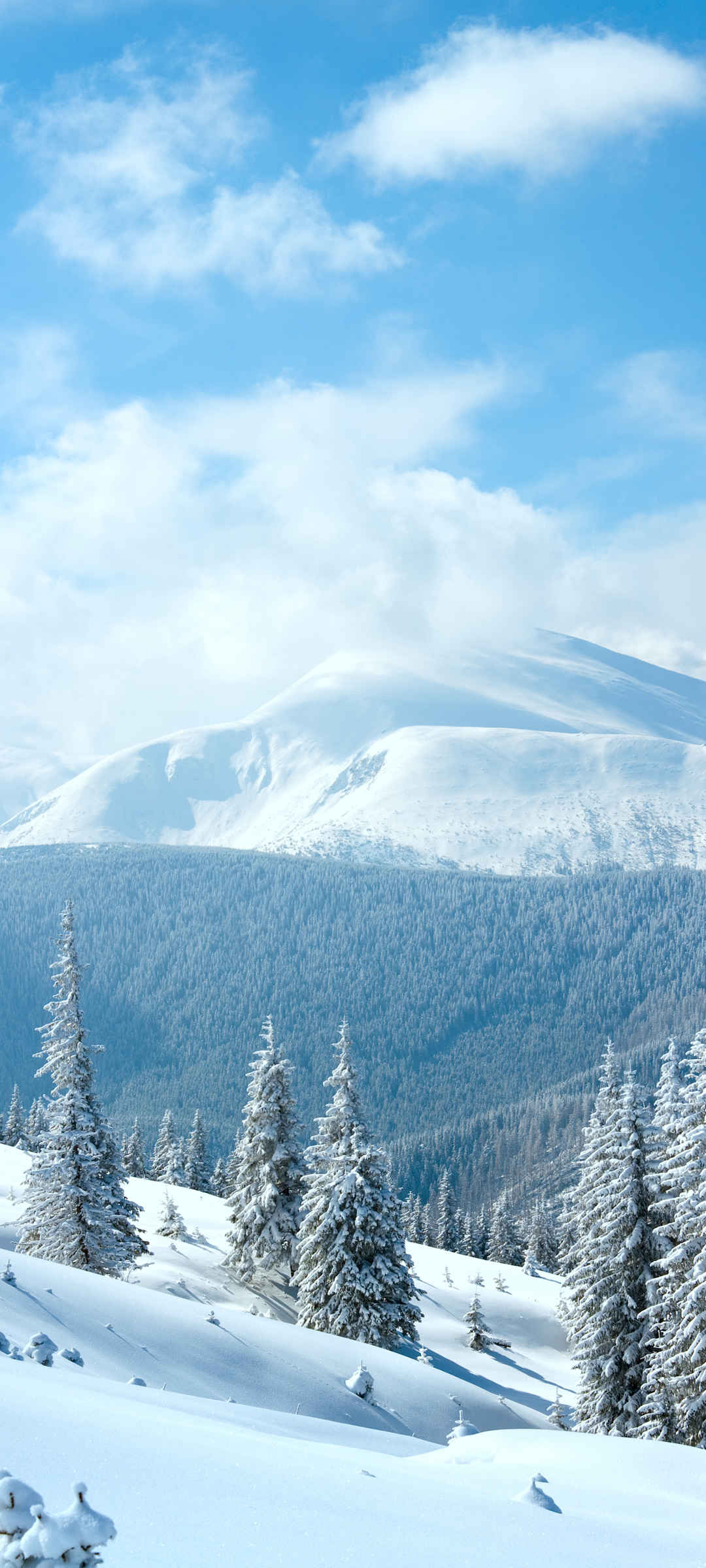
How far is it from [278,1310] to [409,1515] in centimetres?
3149

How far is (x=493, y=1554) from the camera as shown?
A: 611cm

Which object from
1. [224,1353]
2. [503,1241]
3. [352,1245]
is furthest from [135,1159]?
[224,1353]

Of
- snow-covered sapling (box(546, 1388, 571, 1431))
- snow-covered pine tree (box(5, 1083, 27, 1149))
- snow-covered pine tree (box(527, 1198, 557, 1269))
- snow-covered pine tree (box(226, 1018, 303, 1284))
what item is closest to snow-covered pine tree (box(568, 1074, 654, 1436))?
snow-covered sapling (box(546, 1388, 571, 1431))

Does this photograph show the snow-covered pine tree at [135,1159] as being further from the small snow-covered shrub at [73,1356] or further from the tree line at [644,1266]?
the small snow-covered shrub at [73,1356]

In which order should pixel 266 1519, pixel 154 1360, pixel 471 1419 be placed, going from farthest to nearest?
pixel 471 1419
pixel 154 1360
pixel 266 1519

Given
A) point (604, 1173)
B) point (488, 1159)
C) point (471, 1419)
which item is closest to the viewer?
point (471, 1419)

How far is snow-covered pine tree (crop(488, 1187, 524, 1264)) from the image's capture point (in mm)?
81375

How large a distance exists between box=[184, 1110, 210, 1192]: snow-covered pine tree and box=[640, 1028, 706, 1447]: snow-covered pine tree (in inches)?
2160

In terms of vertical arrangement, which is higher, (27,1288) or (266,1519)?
(266,1519)

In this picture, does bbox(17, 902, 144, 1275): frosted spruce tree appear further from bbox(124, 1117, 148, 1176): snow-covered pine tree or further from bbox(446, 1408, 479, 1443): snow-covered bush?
bbox(124, 1117, 148, 1176): snow-covered pine tree

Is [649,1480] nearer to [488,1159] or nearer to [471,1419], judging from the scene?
[471,1419]

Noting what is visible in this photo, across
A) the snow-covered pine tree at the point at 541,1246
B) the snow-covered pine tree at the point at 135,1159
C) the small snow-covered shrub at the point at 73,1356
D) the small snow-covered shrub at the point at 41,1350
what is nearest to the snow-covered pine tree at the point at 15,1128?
the snow-covered pine tree at the point at 135,1159

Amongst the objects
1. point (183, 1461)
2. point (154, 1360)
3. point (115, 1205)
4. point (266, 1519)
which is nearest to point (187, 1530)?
point (266, 1519)

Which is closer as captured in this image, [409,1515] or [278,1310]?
[409,1515]
